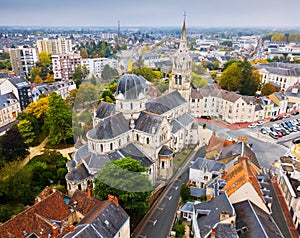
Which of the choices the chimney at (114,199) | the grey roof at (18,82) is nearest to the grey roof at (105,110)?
the chimney at (114,199)

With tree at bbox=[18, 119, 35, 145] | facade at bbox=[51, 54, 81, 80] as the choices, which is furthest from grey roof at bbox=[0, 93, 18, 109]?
facade at bbox=[51, 54, 81, 80]

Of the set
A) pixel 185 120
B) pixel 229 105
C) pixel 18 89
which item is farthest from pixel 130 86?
pixel 18 89

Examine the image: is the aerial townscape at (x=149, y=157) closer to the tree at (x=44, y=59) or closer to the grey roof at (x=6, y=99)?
the grey roof at (x=6, y=99)

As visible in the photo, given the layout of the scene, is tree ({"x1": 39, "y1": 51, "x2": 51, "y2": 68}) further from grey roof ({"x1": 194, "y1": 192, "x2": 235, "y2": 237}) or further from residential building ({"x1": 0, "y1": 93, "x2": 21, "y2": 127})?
grey roof ({"x1": 194, "y1": 192, "x2": 235, "y2": 237})

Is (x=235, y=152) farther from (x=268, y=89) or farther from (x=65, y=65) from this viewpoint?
(x=65, y=65)

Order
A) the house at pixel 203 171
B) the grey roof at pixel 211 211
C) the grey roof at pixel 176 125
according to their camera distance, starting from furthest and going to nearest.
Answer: the grey roof at pixel 176 125 < the house at pixel 203 171 < the grey roof at pixel 211 211

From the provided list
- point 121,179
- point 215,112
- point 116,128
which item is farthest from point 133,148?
point 215,112

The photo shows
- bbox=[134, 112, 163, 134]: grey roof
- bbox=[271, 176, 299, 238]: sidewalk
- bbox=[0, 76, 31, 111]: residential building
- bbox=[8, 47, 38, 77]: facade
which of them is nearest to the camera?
bbox=[271, 176, 299, 238]: sidewalk
